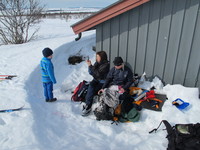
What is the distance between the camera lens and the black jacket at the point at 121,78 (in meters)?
3.97

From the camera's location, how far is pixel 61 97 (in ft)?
15.0

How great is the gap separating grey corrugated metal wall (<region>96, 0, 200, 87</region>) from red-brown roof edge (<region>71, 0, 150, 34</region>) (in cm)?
37

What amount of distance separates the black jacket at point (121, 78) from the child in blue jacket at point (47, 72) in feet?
4.43

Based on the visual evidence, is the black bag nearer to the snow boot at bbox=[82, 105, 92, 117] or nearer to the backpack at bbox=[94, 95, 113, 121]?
the backpack at bbox=[94, 95, 113, 121]

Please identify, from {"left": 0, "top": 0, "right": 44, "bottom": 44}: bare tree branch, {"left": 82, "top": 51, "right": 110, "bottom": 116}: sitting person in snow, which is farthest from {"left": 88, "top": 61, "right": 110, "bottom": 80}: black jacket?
{"left": 0, "top": 0, "right": 44, "bottom": 44}: bare tree branch

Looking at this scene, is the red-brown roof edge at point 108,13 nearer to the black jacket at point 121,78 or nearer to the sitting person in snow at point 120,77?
the sitting person in snow at point 120,77

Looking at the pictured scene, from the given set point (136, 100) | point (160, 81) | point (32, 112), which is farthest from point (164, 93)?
point (32, 112)

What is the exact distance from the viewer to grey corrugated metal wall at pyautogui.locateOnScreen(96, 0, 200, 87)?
3.65m

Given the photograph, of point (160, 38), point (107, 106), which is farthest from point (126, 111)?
point (160, 38)

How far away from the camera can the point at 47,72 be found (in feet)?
13.0

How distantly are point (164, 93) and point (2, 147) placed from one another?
3.53 metres

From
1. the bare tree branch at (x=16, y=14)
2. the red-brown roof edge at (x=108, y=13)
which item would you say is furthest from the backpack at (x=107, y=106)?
the bare tree branch at (x=16, y=14)

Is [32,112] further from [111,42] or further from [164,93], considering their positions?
[164,93]

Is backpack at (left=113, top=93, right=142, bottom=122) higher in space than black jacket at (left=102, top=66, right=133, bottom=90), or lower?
lower
